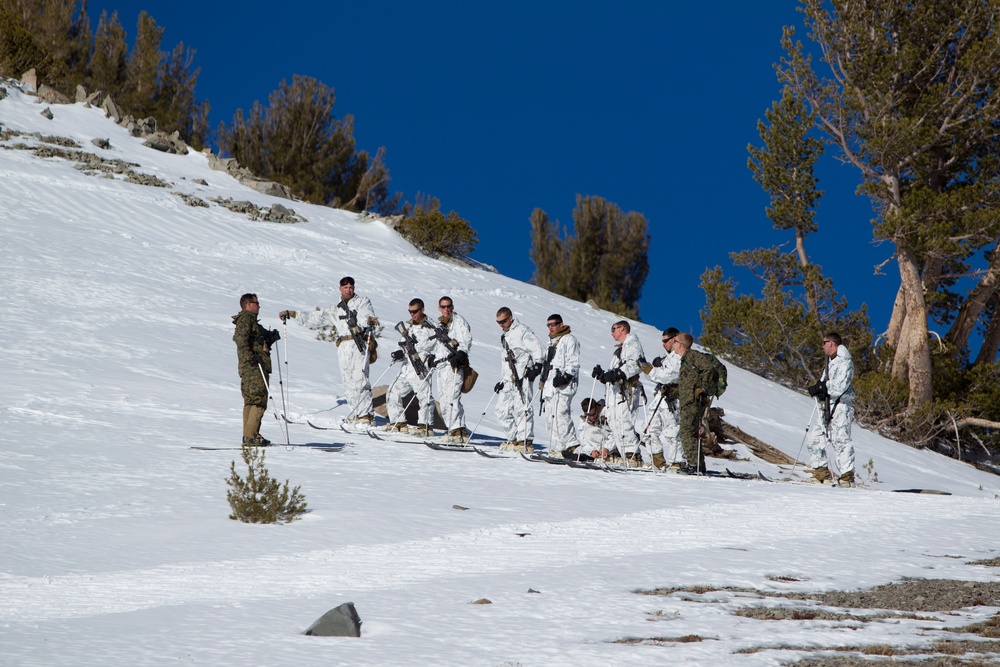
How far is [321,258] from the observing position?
2778 cm

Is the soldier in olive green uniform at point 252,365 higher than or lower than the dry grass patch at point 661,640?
higher

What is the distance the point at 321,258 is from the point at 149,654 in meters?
23.7

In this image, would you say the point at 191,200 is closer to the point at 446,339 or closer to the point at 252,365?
the point at 446,339

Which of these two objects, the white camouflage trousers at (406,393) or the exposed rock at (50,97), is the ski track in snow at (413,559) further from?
the exposed rock at (50,97)

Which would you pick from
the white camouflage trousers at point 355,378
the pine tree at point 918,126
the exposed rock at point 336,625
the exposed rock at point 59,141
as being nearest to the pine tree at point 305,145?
the exposed rock at point 59,141

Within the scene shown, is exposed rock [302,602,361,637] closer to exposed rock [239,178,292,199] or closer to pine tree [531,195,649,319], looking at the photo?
exposed rock [239,178,292,199]

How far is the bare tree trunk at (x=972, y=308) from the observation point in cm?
2844

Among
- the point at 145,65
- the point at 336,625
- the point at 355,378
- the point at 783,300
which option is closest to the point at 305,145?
the point at 145,65

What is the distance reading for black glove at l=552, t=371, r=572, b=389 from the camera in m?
12.8

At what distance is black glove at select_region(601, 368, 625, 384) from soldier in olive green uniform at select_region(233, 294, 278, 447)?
13.2 ft

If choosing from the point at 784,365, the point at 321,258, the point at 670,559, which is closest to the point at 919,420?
the point at 784,365

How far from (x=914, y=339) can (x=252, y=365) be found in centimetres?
2129

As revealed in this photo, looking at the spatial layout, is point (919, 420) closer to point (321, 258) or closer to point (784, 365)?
point (784, 365)

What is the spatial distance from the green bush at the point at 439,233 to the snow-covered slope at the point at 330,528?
12.9 meters
